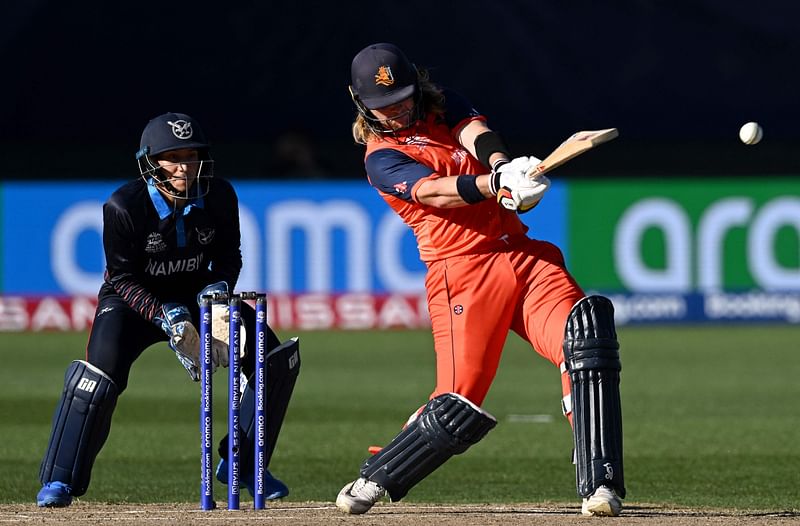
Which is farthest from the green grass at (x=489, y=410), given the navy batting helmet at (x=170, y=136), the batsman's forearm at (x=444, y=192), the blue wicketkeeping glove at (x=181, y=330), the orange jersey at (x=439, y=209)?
the batsman's forearm at (x=444, y=192)

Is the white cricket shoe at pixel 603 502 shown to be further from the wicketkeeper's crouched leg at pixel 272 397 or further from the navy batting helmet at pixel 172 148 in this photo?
the navy batting helmet at pixel 172 148

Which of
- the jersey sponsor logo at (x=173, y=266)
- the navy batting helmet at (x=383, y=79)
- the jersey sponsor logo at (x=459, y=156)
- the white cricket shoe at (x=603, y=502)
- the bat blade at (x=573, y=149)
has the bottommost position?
the white cricket shoe at (x=603, y=502)

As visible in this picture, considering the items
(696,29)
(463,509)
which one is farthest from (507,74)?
(463,509)

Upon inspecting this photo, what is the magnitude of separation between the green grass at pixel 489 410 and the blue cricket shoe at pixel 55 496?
69 cm

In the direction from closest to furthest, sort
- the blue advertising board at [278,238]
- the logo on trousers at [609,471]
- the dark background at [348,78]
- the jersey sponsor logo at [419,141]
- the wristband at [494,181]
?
1. the wristband at [494,181]
2. the logo on trousers at [609,471]
3. the jersey sponsor logo at [419,141]
4. the blue advertising board at [278,238]
5. the dark background at [348,78]

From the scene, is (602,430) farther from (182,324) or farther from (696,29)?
(696,29)

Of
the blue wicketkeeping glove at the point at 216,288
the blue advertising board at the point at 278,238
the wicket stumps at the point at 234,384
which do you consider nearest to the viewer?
the wicket stumps at the point at 234,384

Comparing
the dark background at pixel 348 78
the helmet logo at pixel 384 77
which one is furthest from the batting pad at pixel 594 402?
the dark background at pixel 348 78

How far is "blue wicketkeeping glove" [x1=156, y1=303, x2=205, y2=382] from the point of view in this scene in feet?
22.0

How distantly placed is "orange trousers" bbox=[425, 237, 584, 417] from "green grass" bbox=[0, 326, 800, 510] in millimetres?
1314

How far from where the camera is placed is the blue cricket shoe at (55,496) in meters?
6.84

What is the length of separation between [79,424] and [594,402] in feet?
7.17

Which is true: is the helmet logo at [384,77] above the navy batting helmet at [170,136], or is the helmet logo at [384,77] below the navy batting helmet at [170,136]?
above

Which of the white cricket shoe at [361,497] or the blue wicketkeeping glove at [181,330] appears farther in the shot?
the blue wicketkeeping glove at [181,330]
